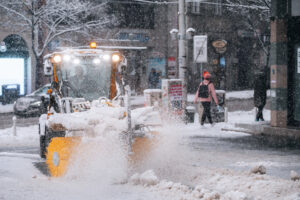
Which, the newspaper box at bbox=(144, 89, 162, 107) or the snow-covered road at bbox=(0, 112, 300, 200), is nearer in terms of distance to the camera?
the snow-covered road at bbox=(0, 112, 300, 200)

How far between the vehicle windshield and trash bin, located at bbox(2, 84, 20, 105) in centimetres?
1940

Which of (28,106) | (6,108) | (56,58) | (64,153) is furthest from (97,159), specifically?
(6,108)

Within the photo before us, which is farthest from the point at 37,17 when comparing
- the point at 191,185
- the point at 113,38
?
the point at 191,185

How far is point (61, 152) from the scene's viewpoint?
8836 millimetres

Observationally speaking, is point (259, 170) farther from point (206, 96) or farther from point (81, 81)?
point (206, 96)

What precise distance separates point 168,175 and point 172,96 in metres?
8.58

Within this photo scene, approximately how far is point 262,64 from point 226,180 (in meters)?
37.7

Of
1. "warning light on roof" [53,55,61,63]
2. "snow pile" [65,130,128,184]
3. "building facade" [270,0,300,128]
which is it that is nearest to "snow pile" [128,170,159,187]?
"snow pile" [65,130,128,184]

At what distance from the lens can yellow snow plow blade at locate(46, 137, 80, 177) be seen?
28.9 ft

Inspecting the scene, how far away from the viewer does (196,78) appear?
A: 128 ft

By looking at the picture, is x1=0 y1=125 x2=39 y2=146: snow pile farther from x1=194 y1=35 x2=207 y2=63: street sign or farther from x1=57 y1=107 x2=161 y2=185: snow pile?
x1=194 y1=35 x2=207 y2=63: street sign

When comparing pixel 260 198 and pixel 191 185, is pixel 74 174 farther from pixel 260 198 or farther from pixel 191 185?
pixel 260 198

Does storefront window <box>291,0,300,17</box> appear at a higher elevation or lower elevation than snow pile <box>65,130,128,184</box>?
higher

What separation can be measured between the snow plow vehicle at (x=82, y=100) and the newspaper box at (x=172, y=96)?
19.1 feet
